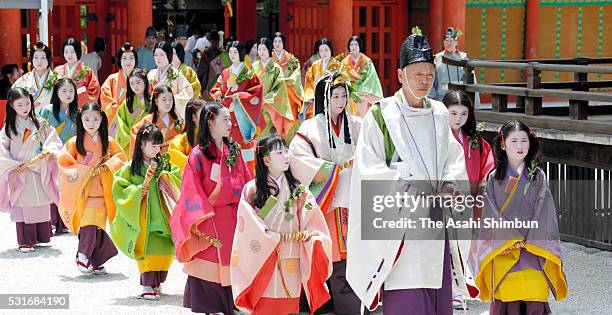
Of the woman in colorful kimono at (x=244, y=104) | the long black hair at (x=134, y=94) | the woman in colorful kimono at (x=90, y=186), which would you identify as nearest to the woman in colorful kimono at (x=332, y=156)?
the woman in colorful kimono at (x=90, y=186)

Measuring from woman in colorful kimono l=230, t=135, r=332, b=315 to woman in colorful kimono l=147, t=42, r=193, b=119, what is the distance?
611 cm

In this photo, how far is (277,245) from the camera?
272 inches

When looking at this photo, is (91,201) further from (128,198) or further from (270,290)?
(270,290)

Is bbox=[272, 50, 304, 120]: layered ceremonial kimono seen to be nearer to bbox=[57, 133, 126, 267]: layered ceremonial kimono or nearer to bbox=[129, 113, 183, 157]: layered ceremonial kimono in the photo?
bbox=[129, 113, 183, 157]: layered ceremonial kimono

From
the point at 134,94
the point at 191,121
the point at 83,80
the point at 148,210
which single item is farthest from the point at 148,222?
the point at 83,80

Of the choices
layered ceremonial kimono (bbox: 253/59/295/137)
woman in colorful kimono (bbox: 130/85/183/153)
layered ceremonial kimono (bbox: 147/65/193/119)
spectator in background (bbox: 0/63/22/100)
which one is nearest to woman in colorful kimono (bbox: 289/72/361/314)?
woman in colorful kimono (bbox: 130/85/183/153)

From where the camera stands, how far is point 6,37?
58.4 ft

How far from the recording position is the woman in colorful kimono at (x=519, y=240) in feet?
22.1

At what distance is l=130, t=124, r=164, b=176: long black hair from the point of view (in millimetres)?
8430

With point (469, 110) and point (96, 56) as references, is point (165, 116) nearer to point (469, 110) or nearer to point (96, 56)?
point (469, 110)

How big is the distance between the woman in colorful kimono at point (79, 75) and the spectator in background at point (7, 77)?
9.98ft

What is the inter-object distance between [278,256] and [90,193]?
9.59ft

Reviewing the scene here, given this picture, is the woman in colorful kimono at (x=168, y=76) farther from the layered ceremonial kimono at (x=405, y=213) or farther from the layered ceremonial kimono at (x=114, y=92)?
the layered ceremonial kimono at (x=405, y=213)

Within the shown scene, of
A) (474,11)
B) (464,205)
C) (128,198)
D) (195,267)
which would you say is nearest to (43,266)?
(128,198)
